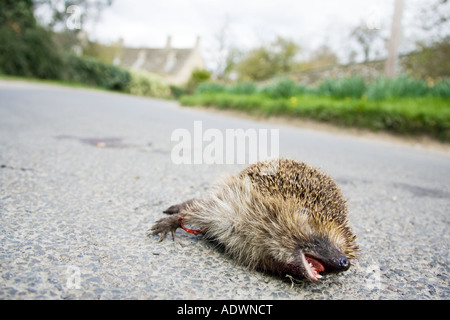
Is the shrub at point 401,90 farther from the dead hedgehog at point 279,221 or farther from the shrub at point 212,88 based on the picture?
the dead hedgehog at point 279,221

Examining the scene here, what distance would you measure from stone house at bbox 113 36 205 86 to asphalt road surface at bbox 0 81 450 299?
50.3 meters

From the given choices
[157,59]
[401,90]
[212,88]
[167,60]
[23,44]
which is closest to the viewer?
[401,90]

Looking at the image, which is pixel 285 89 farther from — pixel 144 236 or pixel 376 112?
pixel 144 236

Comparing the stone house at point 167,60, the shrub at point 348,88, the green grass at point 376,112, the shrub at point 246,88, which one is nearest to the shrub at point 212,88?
the shrub at point 246,88

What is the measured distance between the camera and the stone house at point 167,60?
54.1 m

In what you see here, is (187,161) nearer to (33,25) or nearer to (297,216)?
(297,216)

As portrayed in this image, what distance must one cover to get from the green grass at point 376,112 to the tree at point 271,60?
24615 mm

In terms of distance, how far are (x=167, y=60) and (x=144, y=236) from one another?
5821cm

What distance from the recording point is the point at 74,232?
1940 millimetres

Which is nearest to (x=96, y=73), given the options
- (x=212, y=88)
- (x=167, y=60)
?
(x=167, y=60)

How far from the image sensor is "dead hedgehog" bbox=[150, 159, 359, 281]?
1.59 meters

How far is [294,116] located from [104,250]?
10.7 metres

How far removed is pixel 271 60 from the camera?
3697cm

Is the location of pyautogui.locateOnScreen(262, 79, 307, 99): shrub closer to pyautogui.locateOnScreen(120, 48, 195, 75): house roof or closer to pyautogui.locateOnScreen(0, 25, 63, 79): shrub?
pyautogui.locateOnScreen(0, 25, 63, 79): shrub
